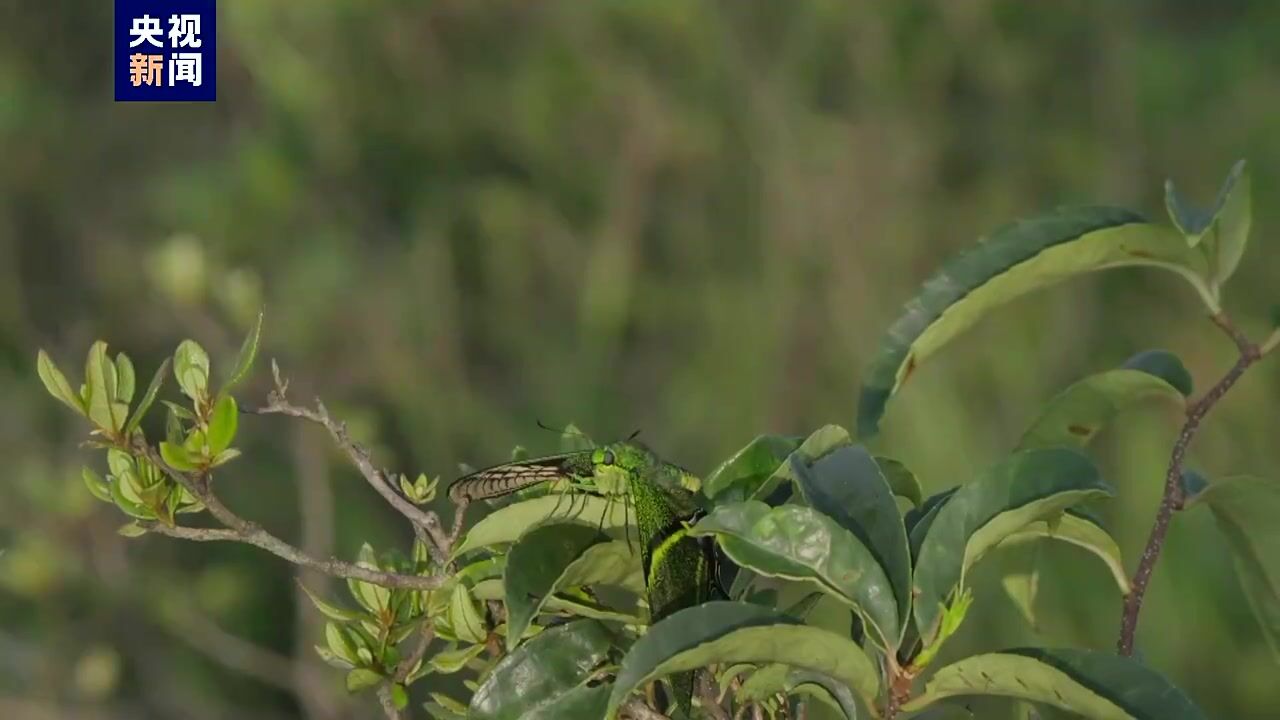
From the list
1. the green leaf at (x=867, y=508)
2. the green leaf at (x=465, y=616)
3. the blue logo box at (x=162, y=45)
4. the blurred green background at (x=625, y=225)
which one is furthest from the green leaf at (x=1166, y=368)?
the blue logo box at (x=162, y=45)

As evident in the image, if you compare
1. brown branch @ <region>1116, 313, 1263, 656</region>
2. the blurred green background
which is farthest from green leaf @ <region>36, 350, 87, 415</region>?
the blurred green background

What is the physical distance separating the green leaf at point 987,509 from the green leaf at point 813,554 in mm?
15

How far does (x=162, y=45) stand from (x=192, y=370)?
150 cm

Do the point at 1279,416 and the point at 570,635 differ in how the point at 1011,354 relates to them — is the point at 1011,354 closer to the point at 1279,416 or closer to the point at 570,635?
the point at 1279,416

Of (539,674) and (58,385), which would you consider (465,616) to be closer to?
(539,674)

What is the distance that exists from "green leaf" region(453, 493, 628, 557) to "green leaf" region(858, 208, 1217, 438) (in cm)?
14

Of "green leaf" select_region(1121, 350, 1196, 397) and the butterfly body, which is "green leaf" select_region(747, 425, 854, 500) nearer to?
the butterfly body

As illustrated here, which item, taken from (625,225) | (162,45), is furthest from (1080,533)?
(162,45)

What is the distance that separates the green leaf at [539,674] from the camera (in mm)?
461

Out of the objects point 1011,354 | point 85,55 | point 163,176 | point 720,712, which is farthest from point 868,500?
point 85,55

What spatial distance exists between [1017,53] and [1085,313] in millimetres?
483

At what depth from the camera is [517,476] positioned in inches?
20.7

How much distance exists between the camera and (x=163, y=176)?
2.18m

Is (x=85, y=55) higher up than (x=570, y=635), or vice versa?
(x=85, y=55)
